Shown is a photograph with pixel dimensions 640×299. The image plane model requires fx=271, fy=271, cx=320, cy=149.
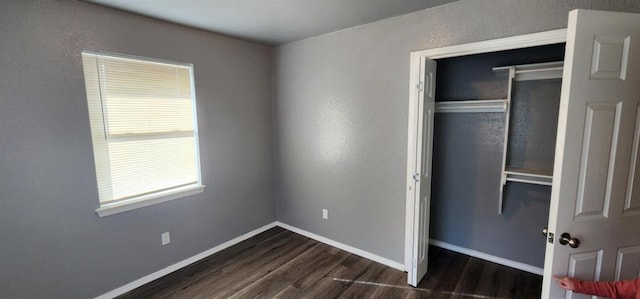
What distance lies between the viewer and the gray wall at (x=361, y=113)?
2119 millimetres

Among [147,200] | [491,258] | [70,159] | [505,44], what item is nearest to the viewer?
[505,44]

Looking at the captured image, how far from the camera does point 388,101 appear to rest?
103 inches

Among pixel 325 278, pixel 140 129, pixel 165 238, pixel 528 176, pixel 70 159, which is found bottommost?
pixel 325 278

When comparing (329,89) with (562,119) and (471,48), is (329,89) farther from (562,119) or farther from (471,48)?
(562,119)

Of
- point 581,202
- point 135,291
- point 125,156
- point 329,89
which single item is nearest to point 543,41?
point 581,202

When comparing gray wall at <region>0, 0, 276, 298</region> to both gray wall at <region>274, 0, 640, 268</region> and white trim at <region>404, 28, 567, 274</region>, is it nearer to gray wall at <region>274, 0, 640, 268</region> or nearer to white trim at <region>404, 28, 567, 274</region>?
gray wall at <region>274, 0, 640, 268</region>

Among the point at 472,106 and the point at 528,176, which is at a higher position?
the point at 472,106

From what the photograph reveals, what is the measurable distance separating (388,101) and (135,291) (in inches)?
115

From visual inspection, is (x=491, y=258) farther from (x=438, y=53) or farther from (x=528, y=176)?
(x=438, y=53)

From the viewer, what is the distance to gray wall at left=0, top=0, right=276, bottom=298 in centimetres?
187

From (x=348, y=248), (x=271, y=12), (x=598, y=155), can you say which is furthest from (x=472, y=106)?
(x=271, y=12)

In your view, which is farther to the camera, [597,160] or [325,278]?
[325,278]

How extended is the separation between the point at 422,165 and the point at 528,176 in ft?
3.20

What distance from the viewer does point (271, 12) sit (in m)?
2.31
